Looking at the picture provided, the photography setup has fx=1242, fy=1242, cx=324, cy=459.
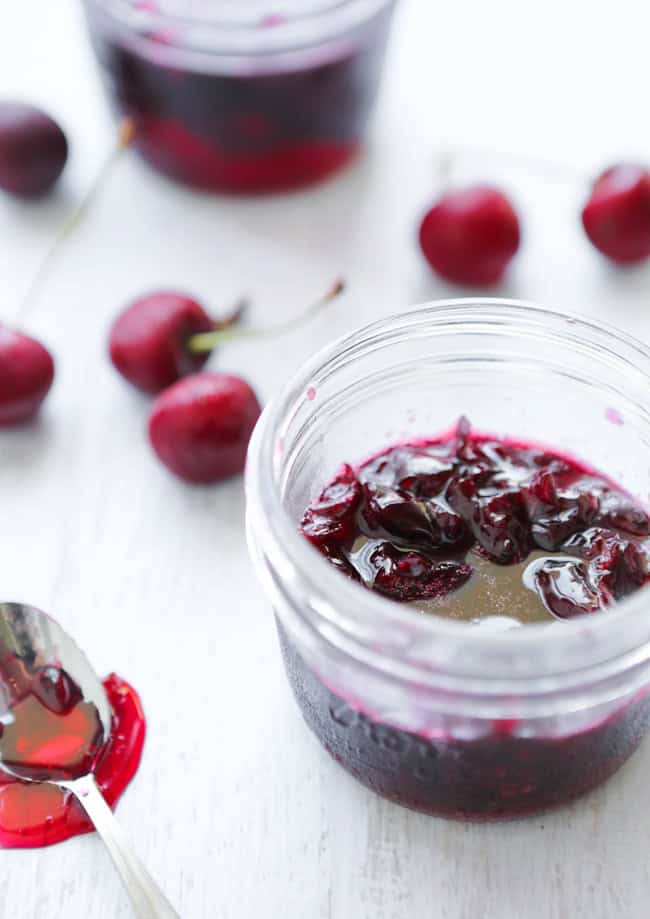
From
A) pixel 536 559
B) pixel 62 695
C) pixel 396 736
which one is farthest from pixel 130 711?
pixel 536 559

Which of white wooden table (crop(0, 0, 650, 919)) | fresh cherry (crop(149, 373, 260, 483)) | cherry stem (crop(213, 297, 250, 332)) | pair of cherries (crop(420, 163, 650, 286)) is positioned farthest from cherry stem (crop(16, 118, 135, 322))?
pair of cherries (crop(420, 163, 650, 286))

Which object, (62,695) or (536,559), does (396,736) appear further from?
(62,695)

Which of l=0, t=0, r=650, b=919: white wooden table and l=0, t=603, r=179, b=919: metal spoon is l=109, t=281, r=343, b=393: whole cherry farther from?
l=0, t=603, r=179, b=919: metal spoon

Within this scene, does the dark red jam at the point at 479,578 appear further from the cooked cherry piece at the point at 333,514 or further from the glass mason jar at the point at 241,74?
the glass mason jar at the point at 241,74

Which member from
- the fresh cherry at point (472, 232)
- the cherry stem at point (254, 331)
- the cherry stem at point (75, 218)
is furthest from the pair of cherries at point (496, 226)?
the cherry stem at point (75, 218)

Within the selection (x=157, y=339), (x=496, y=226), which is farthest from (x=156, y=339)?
(x=496, y=226)
